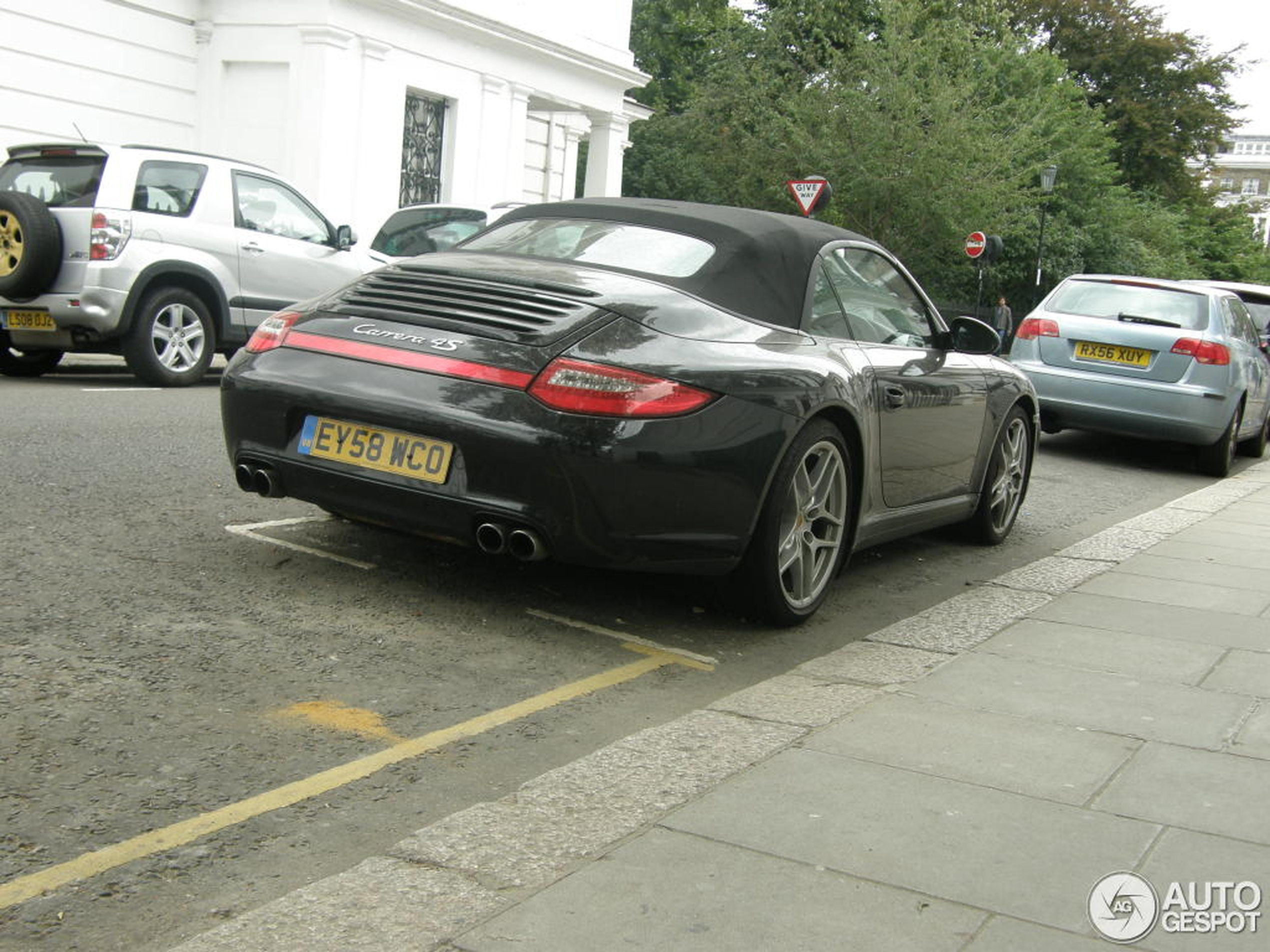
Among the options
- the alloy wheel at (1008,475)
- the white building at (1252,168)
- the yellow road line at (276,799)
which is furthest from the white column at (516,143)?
the white building at (1252,168)

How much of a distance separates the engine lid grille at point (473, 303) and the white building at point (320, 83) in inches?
572

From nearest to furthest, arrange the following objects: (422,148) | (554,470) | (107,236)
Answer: (554,470) < (107,236) < (422,148)

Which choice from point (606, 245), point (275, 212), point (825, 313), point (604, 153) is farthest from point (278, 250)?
point (604, 153)

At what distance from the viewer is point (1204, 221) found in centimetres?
5894

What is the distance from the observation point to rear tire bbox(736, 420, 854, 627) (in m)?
4.80

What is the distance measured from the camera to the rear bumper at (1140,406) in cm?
1173

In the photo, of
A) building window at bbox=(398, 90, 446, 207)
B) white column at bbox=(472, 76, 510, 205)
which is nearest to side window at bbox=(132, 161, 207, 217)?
building window at bbox=(398, 90, 446, 207)

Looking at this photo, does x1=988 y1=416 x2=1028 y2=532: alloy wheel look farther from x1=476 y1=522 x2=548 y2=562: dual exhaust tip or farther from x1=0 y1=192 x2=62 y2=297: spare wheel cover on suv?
x1=0 y1=192 x2=62 y2=297: spare wheel cover on suv

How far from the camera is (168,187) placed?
11.3m

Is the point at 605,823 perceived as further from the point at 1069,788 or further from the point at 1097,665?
the point at 1097,665

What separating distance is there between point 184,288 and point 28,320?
3.72ft

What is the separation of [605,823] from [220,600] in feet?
6.70

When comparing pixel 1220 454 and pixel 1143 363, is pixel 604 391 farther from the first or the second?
pixel 1220 454

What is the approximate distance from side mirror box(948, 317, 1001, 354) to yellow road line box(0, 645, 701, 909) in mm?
2945
